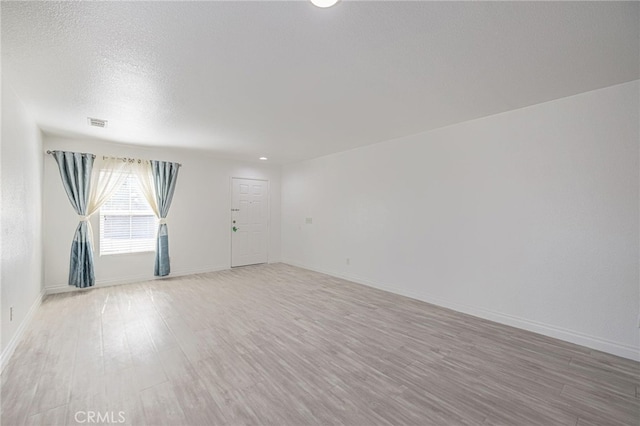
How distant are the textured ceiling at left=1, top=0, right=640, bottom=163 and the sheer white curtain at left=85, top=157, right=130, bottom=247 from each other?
51.5 inches

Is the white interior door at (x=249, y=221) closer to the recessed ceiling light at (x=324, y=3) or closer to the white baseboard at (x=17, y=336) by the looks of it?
the white baseboard at (x=17, y=336)

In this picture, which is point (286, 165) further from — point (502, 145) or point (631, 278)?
point (631, 278)

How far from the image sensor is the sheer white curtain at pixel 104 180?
4.72 metres

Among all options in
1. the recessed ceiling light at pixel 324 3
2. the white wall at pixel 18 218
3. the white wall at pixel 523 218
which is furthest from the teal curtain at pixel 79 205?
the recessed ceiling light at pixel 324 3

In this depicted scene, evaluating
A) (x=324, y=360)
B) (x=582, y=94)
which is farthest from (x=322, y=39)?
(x=582, y=94)

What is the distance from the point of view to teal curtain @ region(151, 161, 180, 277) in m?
5.33

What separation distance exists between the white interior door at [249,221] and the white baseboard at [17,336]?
331 centimetres

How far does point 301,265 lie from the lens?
6621 millimetres

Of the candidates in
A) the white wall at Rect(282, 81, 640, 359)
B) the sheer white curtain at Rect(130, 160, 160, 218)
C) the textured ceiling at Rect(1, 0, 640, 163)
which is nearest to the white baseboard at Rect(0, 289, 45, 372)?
the sheer white curtain at Rect(130, 160, 160, 218)

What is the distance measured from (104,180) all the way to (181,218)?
1.43 meters

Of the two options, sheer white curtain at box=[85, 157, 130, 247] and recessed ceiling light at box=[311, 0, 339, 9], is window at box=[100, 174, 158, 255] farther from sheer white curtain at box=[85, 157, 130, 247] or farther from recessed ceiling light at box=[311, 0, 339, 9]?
recessed ceiling light at box=[311, 0, 339, 9]

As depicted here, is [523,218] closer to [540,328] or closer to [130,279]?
[540,328]

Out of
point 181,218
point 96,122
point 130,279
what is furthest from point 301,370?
point 181,218

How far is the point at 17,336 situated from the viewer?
9.21ft
